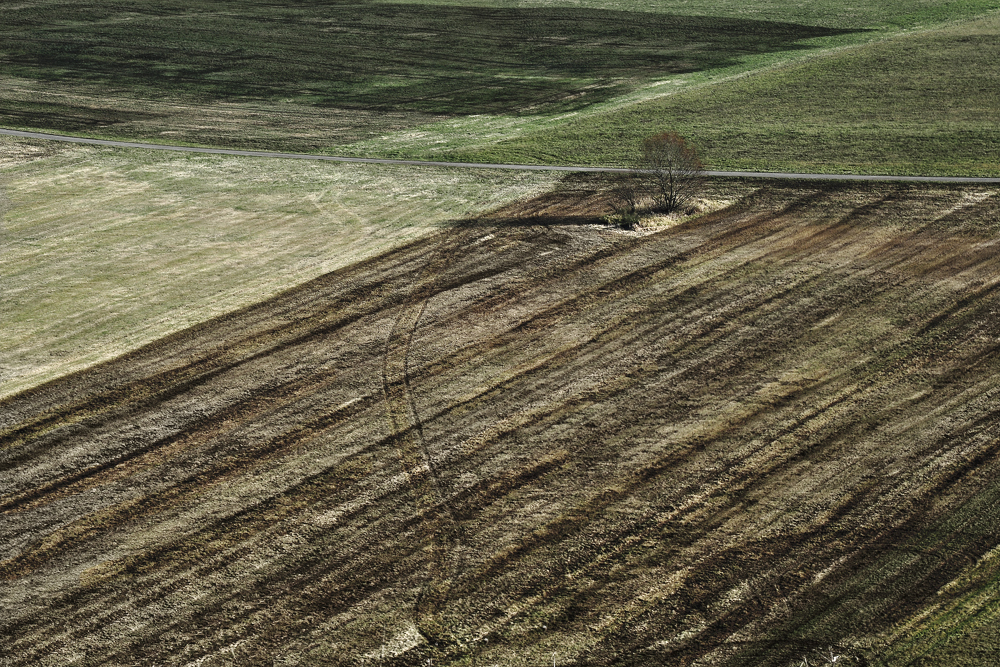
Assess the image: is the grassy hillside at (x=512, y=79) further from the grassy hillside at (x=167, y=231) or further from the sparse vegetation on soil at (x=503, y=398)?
the grassy hillside at (x=167, y=231)

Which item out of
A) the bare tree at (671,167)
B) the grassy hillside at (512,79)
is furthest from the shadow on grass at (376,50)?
the bare tree at (671,167)

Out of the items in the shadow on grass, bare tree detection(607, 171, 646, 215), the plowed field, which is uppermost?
the shadow on grass

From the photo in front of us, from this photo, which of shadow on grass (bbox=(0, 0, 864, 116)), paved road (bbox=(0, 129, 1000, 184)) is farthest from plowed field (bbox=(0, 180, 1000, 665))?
shadow on grass (bbox=(0, 0, 864, 116))

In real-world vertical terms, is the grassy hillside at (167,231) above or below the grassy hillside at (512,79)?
below

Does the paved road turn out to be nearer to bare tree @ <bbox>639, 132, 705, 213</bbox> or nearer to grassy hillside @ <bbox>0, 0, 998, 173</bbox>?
grassy hillside @ <bbox>0, 0, 998, 173</bbox>

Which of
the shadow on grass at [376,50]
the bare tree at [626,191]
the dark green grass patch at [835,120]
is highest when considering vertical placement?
the shadow on grass at [376,50]

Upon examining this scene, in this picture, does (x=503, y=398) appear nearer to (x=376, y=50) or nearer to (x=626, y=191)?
(x=626, y=191)
